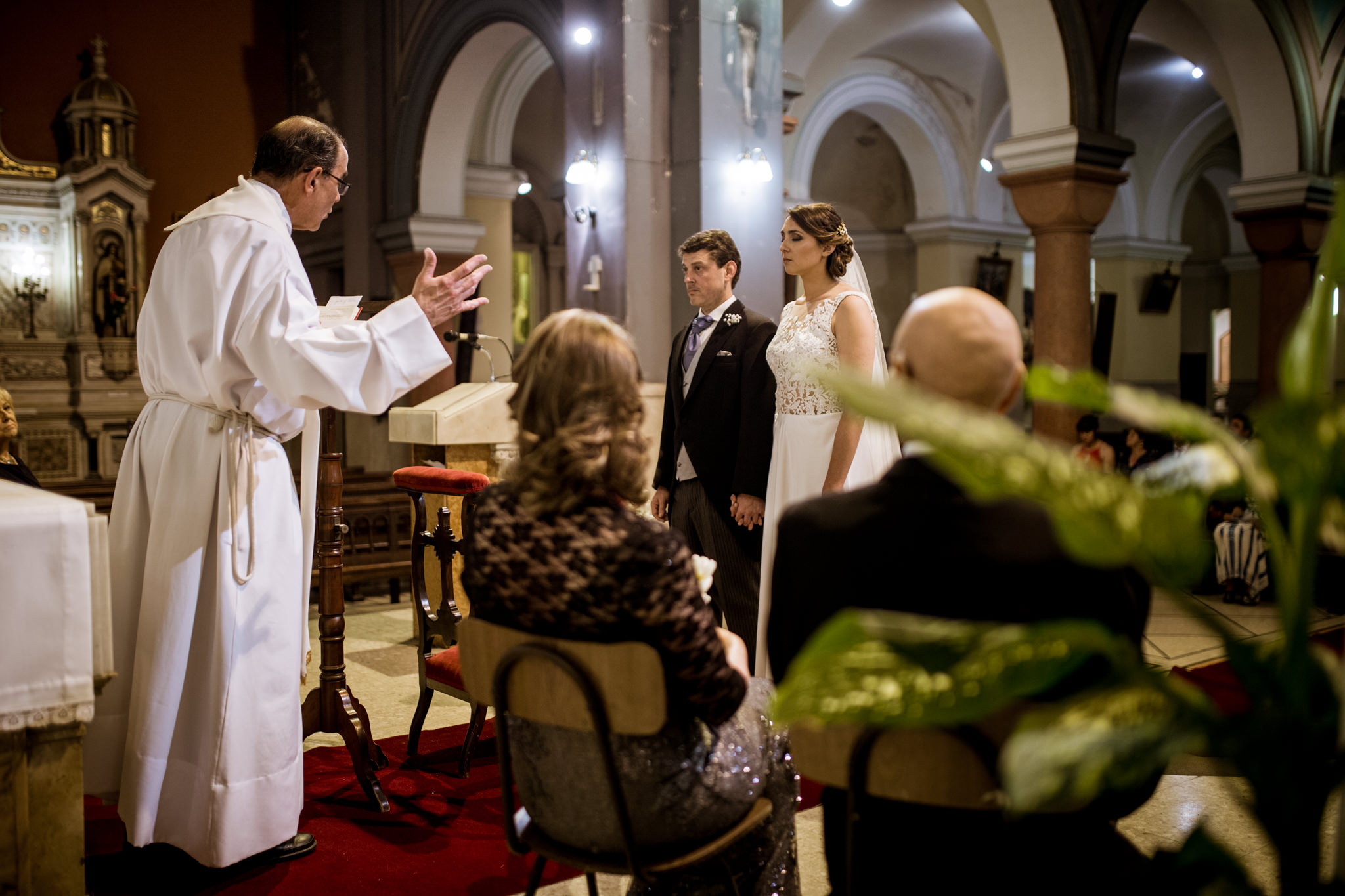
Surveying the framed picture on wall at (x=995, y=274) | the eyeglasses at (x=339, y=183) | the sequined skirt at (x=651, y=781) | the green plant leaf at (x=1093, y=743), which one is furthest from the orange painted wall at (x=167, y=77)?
the green plant leaf at (x=1093, y=743)

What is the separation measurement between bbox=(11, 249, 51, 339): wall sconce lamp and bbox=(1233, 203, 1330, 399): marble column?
10872 millimetres

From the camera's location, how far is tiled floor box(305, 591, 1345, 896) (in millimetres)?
2547

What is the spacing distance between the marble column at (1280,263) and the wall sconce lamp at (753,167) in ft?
15.7

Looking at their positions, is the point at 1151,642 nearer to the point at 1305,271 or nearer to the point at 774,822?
the point at 774,822

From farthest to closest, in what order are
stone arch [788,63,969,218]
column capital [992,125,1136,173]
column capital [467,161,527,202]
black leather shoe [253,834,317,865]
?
stone arch [788,63,969,218]
column capital [467,161,527,202]
column capital [992,125,1136,173]
black leather shoe [253,834,317,865]

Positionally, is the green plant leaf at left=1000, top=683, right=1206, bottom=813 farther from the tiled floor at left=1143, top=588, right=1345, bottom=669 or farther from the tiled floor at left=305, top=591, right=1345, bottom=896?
the tiled floor at left=1143, top=588, right=1345, bottom=669

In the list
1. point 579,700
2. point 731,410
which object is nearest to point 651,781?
point 579,700

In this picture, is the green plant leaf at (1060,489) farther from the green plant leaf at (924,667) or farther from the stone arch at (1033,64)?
the stone arch at (1033,64)

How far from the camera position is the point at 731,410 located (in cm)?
354

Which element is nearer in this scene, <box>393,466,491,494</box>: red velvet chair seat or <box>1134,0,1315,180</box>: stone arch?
<box>393,466,491,494</box>: red velvet chair seat

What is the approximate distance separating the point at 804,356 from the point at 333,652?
1.62 meters

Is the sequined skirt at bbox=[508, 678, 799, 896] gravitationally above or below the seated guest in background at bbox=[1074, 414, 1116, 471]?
below

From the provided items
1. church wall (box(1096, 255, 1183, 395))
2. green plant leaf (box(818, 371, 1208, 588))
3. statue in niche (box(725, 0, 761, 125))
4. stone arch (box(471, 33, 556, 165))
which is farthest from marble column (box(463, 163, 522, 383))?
green plant leaf (box(818, 371, 1208, 588))

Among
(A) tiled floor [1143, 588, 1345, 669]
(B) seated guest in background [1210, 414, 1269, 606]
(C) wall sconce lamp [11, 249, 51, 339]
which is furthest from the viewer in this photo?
(C) wall sconce lamp [11, 249, 51, 339]
